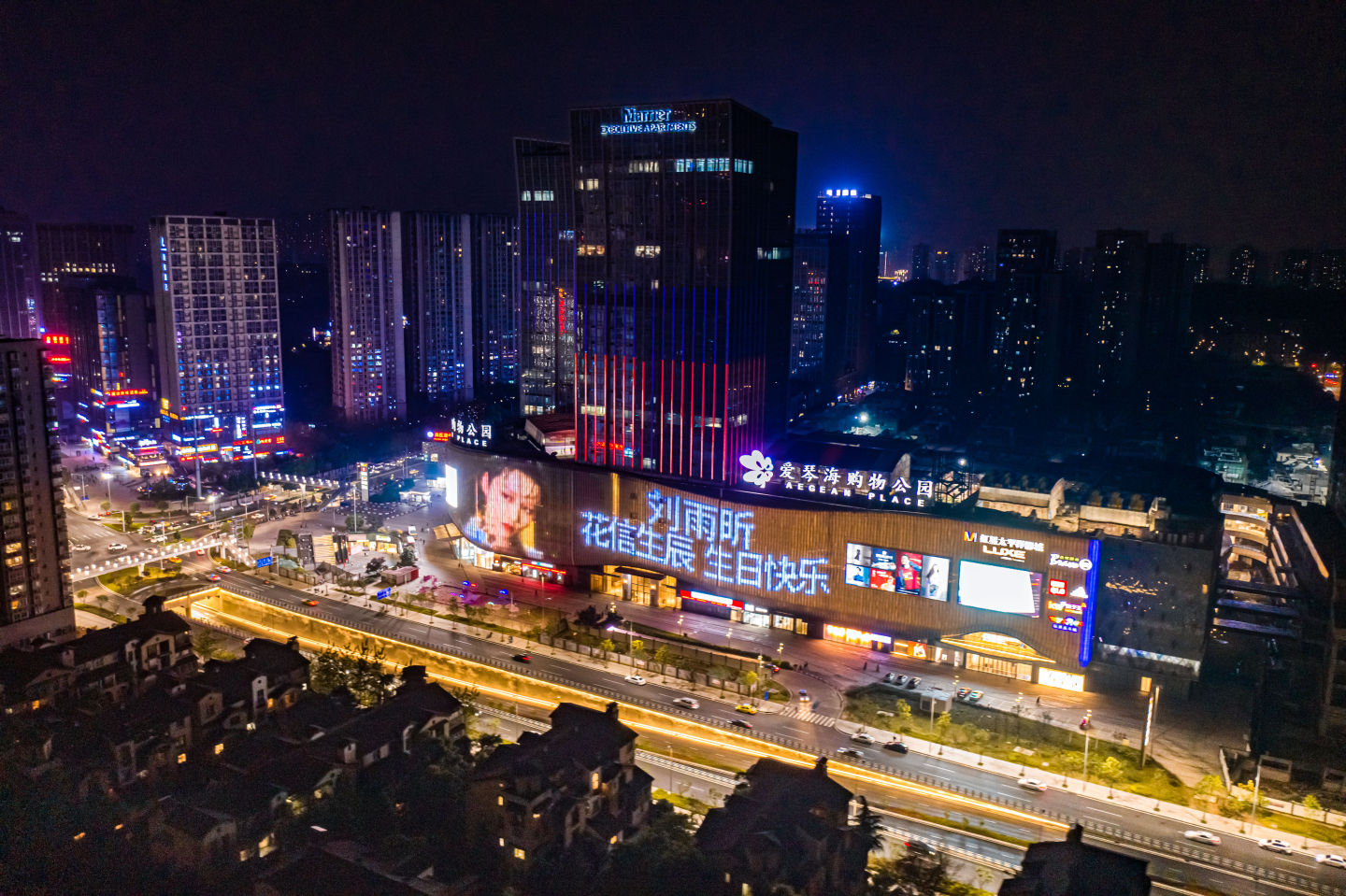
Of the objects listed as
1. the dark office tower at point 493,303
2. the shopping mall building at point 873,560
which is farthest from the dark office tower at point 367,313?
the shopping mall building at point 873,560

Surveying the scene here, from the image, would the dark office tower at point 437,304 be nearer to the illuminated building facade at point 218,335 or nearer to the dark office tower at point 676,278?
the illuminated building facade at point 218,335

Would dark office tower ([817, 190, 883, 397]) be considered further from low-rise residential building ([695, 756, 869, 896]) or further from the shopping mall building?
low-rise residential building ([695, 756, 869, 896])

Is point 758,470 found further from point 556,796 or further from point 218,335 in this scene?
point 218,335

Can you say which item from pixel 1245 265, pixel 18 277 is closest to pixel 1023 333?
pixel 1245 265

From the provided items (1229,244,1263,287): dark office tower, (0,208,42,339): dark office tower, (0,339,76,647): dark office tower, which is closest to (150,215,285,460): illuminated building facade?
(0,208,42,339): dark office tower

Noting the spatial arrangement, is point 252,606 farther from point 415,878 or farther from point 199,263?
point 199,263

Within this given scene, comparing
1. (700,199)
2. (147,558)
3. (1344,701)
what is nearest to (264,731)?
(147,558)
